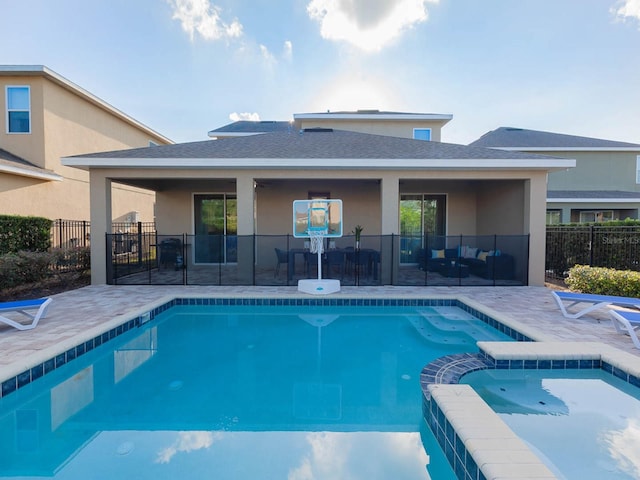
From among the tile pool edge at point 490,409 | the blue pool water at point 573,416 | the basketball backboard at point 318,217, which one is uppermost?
the basketball backboard at point 318,217

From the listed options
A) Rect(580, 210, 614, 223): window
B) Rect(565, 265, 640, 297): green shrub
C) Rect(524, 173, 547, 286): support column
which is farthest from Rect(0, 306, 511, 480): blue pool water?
Rect(580, 210, 614, 223): window

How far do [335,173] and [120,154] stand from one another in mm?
5734

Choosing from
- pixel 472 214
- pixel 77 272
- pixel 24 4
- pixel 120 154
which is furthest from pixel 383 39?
pixel 77 272

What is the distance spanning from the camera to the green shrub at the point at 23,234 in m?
8.57

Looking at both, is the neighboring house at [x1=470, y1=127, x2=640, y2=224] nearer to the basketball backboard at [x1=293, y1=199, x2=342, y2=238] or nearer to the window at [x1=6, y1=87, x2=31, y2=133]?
the basketball backboard at [x1=293, y1=199, x2=342, y2=238]

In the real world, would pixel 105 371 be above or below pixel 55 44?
below

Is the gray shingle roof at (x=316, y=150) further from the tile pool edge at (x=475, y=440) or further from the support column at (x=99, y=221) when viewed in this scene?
the tile pool edge at (x=475, y=440)

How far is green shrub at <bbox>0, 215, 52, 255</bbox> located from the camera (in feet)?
28.1

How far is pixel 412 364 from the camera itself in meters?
4.68

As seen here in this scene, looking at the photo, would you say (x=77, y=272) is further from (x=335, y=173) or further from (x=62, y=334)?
(x=335, y=173)

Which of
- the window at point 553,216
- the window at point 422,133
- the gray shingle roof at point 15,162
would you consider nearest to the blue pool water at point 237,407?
the gray shingle roof at point 15,162

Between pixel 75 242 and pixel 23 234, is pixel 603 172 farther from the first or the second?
pixel 23 234

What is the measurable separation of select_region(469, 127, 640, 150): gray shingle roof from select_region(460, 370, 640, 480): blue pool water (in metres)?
16.7

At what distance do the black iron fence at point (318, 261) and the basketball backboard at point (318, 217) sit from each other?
0.45m
